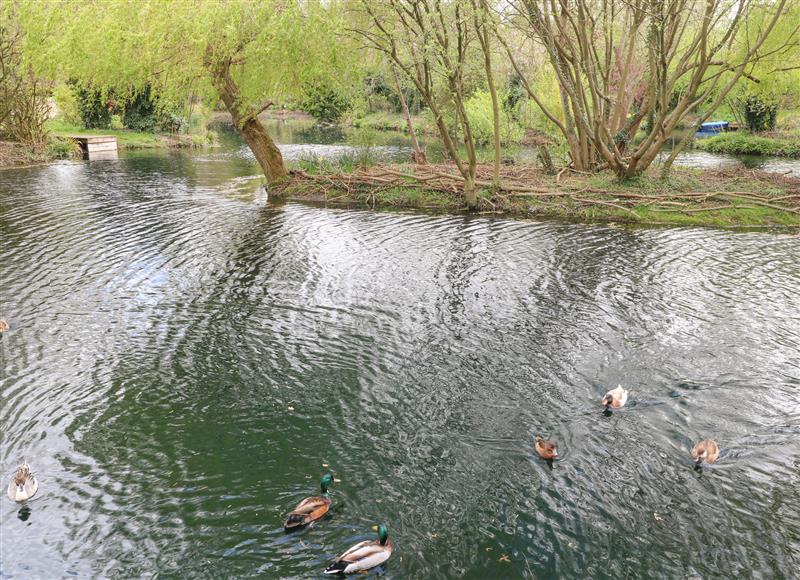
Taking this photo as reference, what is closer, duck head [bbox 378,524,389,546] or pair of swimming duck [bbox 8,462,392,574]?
pair of swimming duck [bbox 8,462,392,574]

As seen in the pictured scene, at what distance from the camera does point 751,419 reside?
31.8ft

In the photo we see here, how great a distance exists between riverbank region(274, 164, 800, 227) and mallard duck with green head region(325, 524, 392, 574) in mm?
19924

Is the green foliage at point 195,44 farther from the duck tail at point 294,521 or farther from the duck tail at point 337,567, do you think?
the duck tail at point 337,567

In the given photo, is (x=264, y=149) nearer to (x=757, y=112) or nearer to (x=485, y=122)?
(x=485, y=122)

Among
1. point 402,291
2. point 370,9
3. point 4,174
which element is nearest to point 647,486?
point 402,291

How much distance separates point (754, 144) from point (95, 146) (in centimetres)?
5085

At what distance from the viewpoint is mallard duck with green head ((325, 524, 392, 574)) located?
6.47 metres

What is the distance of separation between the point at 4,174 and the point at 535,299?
107 feet

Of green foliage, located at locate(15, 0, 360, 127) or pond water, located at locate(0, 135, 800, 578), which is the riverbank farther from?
pond water, located at locate(0, 135, 800, 578)

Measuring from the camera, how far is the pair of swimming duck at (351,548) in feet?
21.3

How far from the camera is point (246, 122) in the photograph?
27797mm

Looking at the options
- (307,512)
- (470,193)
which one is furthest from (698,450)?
(470,193)

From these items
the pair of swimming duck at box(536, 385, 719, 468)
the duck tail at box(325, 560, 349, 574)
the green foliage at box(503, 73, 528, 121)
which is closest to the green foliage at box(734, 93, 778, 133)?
the green foliage at box(503, 73, 528, 121)

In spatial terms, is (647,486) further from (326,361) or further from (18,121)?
(18,121)
